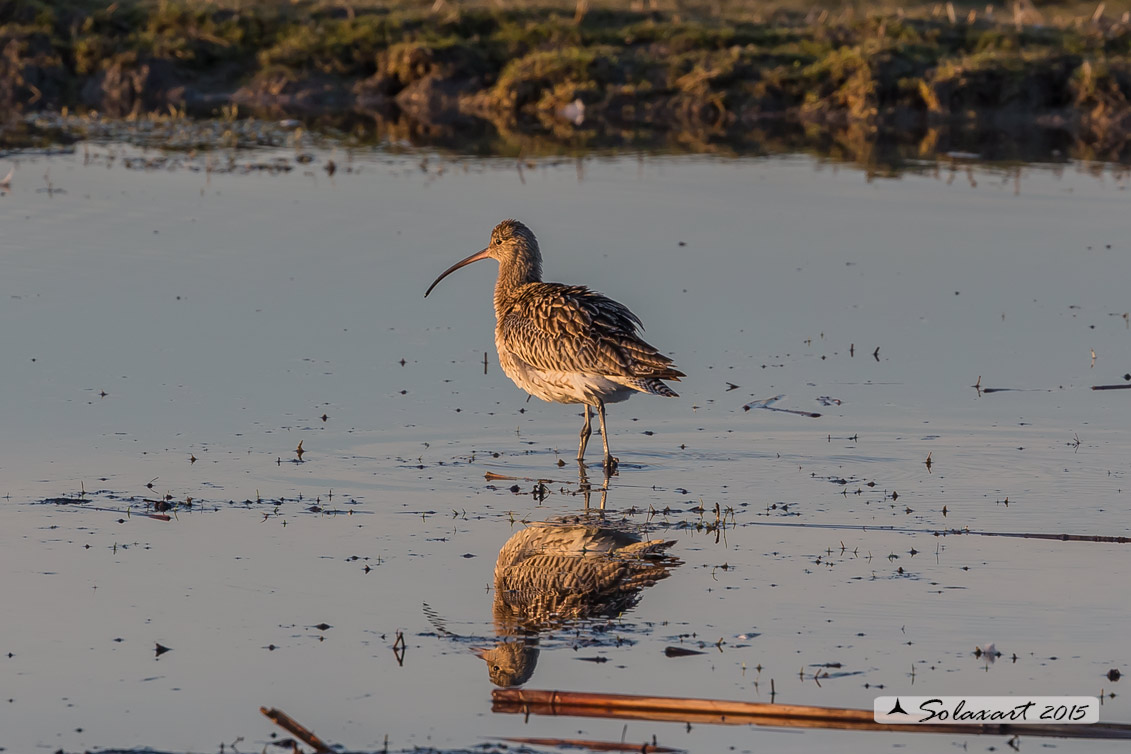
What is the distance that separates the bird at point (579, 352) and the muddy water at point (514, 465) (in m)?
0.42

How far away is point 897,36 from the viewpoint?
2914 centimetres

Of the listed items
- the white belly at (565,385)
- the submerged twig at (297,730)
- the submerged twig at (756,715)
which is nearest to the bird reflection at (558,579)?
the submerged twig at (756,715)

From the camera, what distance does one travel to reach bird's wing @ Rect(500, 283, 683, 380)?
10.0m

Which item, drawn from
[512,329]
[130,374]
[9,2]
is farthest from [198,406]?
[9,2]

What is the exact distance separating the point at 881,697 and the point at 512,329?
4.87m

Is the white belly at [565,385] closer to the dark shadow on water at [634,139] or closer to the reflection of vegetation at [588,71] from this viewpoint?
the dark shadow on water at [634,139]

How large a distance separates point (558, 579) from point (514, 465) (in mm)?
2324

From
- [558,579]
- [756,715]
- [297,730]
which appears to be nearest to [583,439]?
[558,579]

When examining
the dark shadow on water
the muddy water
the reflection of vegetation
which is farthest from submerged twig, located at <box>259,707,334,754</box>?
the reflection of vegetation

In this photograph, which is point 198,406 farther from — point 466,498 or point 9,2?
point 9,2

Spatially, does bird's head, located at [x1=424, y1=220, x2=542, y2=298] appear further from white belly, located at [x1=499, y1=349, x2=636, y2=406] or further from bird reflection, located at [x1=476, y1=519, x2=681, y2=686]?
bird reflection, located at [x1=476, y1=519, x2=681, y2=686]

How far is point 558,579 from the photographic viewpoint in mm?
7766

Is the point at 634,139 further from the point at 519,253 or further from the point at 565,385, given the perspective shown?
the point at 565,385

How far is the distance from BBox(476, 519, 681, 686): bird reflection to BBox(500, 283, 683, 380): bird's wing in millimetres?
1452
